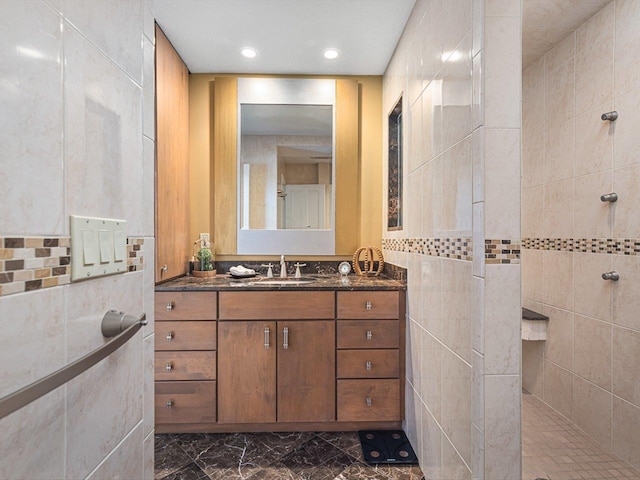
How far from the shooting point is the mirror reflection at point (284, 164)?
2564 mm

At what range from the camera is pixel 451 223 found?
1300 millimetres

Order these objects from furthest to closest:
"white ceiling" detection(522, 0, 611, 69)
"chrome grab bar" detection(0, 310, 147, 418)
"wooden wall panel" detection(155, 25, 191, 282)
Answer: "wooden wall panel" detection(155, 25, 191, 282) < "white ceiling" detection(522, 0, 611, 69) < "chrome grab bar" detection(0, 310, 147, 418)

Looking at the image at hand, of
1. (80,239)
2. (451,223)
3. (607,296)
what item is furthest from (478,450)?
(80,239)

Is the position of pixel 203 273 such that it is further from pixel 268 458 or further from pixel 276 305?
pixel 268 458

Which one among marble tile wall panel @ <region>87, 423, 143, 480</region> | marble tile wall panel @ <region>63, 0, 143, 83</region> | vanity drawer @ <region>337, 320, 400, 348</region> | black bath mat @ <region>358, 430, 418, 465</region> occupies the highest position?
marble tile wall panel @ <region>63, 0, 143, 83</region>

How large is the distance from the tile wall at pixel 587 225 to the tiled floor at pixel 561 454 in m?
0.04

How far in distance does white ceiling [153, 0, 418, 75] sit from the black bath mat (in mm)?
2388

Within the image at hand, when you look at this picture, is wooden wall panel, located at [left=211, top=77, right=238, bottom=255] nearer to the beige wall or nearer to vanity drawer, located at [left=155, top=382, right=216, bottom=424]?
the beige wall

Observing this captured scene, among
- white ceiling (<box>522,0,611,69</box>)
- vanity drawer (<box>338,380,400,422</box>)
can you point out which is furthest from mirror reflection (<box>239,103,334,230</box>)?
white ceiling (<box>522,0,611,69</box>)

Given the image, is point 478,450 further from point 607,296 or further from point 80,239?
point 80,239

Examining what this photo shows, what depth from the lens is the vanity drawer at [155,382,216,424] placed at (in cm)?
191

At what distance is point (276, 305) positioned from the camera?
1945mm

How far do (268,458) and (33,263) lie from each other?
1.73m

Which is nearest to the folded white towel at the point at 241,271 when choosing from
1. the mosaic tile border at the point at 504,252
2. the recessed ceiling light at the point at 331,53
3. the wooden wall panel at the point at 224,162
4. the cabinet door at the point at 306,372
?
the wooden wall panel at the point at 224,162
